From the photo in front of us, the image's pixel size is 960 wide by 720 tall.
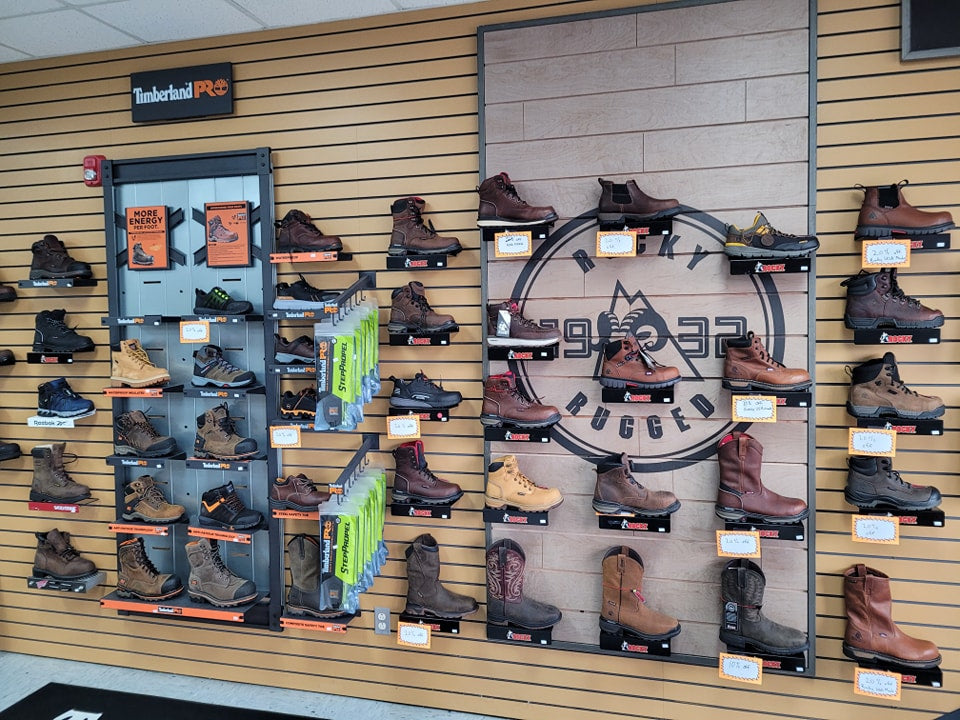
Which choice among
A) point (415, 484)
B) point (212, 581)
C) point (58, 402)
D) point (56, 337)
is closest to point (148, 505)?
point (212, 581)

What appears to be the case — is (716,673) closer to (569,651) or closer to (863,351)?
(569,651)

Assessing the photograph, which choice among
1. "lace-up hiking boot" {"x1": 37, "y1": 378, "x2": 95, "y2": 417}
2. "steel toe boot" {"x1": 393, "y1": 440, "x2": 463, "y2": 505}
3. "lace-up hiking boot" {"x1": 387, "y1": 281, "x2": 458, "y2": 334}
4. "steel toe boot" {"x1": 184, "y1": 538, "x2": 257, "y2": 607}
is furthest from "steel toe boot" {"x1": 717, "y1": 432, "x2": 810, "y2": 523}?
"lace-up hiking boot" {"x1": 37, "y1": 378, "x2": 95, "y2": 417}

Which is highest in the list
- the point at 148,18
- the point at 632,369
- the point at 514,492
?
the point at 148,18

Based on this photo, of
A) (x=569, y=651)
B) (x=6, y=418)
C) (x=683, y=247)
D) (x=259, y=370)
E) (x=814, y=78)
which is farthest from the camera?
(x=6, y=418)

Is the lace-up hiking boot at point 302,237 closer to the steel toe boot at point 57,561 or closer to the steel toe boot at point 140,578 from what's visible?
the steel toe boot at point 140,578

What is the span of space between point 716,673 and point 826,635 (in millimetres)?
505

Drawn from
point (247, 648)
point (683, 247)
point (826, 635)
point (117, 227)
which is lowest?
point (247, 648)

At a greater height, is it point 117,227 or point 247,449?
point 117,227

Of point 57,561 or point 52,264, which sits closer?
point 52,264

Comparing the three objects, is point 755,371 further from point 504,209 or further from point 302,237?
point 302,237

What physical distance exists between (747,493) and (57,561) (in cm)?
371

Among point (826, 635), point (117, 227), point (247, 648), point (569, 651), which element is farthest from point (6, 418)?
point (826, 635)

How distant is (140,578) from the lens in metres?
3.26

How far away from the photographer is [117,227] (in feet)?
11.2
